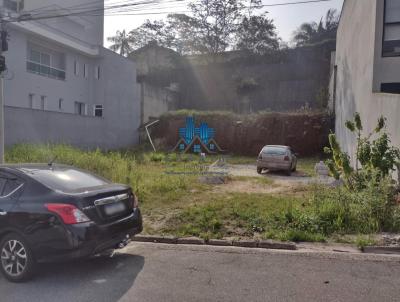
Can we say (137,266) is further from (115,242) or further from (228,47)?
(228,47)

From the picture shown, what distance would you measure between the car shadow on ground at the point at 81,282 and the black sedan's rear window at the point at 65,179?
103cm

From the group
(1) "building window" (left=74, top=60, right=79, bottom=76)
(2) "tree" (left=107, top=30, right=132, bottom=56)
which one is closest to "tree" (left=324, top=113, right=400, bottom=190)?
(1) "building window" (left=74, top=60, right=79, bottom=76)

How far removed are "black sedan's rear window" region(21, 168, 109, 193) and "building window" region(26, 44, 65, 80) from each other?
59.3ft

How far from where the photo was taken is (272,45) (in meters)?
38.6

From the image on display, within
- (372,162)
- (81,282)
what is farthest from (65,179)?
(372,162)

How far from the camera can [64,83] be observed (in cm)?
2353

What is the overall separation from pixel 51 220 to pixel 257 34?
3787 centimetres

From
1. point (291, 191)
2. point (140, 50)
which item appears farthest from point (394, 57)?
point (140, 50)

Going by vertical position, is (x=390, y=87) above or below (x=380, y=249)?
above

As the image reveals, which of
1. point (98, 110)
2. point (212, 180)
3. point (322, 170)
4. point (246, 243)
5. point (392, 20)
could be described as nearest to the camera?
point (246, 243)

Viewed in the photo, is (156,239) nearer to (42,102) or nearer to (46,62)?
(42,102)

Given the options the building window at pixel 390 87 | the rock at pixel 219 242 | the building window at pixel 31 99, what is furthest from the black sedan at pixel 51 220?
the building window at pixel 31 99

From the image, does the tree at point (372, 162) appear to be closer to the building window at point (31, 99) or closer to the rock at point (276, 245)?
the rock at point (276, 245)

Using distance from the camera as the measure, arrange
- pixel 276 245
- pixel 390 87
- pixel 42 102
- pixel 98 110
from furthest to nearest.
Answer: pixel 98 110, pixel 42 102, pixel 390 87, pixel 276 245
